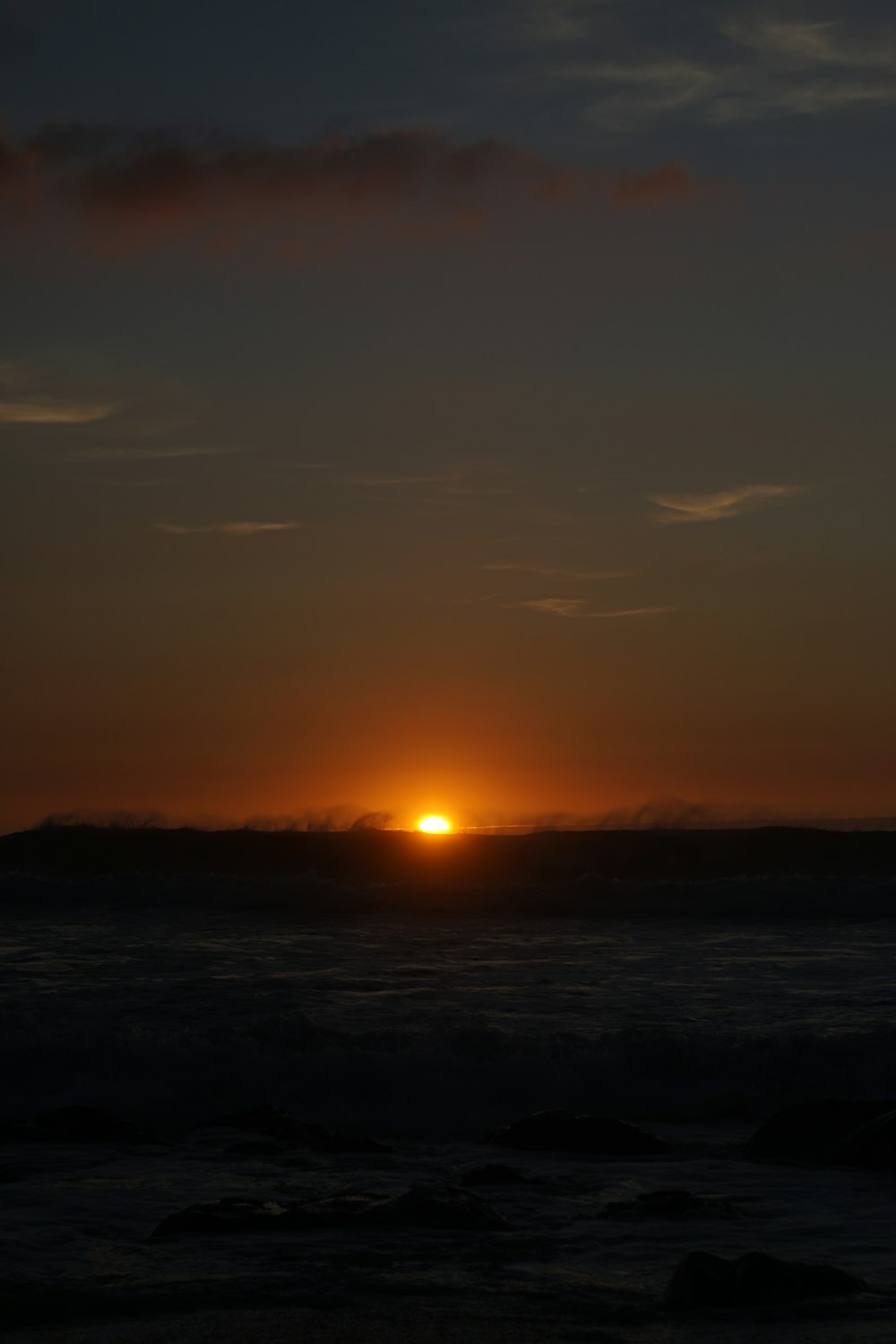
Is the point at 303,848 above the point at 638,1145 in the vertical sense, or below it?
above

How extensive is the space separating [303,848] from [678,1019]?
58.6ft

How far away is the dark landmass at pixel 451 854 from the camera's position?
2756 centimetres

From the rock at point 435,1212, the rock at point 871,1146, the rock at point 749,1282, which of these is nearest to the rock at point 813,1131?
the rock at point 871,1146

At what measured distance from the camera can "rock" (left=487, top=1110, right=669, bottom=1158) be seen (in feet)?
29.3

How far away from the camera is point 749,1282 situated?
565 centimetres

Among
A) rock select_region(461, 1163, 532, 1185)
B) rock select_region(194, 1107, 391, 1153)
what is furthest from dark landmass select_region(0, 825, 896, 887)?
rock select_region(461, 1163, 532, 1185)

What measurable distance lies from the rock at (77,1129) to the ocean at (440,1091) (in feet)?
0.52

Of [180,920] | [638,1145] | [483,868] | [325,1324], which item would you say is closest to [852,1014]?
[638,1145]

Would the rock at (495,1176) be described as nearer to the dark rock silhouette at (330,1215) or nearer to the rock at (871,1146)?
the dark rock silhouette at (330,1215)

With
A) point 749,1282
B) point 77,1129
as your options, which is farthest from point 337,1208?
point 77,1129

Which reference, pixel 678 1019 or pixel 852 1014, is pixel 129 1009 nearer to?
pixel 678 1019

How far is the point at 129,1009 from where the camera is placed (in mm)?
12992

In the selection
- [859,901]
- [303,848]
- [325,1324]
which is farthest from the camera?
[303,848]

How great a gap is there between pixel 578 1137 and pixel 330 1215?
2.59 metres
